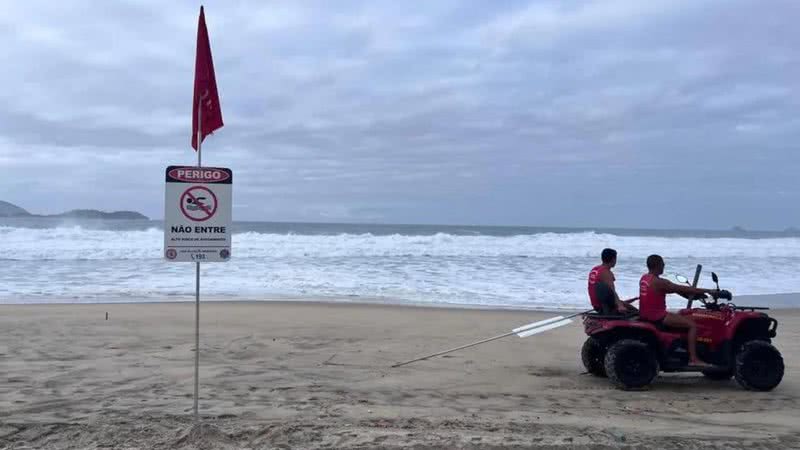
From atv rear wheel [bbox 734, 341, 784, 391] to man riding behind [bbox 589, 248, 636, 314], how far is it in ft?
4.63

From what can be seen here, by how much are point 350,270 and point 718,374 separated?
642 inches

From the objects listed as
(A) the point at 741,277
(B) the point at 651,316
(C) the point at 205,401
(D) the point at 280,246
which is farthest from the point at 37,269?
(A) the point at 741,277

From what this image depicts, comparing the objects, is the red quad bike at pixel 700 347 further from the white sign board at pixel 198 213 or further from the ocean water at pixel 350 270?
the ocean water at pixel 350 270

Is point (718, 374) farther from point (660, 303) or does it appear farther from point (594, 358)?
point (594, 358)

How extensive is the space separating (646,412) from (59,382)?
6.34 m

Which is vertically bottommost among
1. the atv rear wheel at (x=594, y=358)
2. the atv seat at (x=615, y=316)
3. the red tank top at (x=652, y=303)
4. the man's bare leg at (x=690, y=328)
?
the atv rear wheel at (x=594, y=358)

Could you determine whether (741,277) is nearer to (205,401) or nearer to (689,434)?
(689,434)

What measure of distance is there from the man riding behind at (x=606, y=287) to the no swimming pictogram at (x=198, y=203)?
4.53 metres

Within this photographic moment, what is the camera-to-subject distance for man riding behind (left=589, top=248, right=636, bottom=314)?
25.6ft

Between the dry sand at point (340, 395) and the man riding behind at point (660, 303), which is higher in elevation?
the man riding behind at point (660, 303)

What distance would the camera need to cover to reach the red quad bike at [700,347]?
7.48 m

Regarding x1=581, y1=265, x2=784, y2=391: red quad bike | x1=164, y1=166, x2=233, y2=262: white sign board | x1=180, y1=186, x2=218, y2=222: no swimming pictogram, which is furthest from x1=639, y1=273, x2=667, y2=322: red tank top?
x1=180, y1=186, x2=218, y2=222: no swimming pictogram

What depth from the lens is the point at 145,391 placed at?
22.9 feet

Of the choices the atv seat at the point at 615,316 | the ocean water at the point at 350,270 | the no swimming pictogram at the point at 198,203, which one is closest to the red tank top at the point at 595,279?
the atv seat at the point at 615,316
